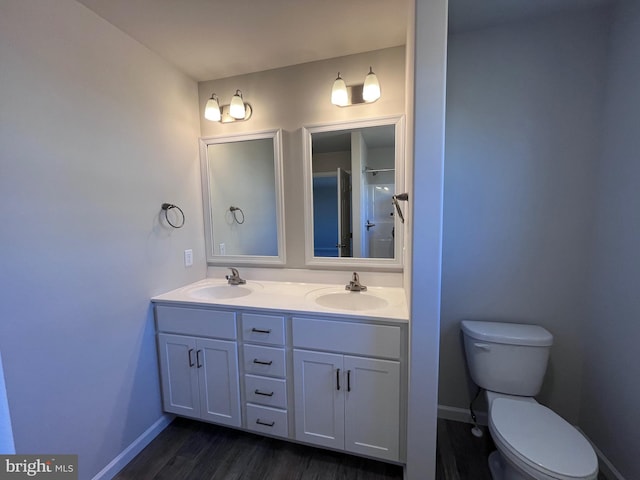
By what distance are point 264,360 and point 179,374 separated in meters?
0.62

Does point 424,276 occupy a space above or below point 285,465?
above

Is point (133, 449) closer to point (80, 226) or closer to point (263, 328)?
point (263, 328)

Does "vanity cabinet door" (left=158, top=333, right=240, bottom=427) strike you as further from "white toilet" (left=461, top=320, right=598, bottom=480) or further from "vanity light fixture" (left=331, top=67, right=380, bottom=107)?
"vanity light fixture" (left=331, top=67, right=380, bottom=107)

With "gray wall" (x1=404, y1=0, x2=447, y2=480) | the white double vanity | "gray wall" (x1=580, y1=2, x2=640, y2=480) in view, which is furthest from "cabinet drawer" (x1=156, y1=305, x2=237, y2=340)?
"gray wall" (x1=580, y1=2, x2=640, y2=480)

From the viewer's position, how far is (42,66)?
1.17 meters

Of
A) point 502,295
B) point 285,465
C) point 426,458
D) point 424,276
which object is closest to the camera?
point 424,276

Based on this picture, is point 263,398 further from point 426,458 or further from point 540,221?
point 540,221

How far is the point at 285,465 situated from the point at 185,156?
2079mm

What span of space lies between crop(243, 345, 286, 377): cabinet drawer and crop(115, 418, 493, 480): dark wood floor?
484 millimetres

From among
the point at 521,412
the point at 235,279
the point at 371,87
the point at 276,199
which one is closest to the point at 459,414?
the point at 521,412

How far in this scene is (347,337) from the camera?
1.38 metres

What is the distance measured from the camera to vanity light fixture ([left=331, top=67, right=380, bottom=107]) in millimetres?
1659

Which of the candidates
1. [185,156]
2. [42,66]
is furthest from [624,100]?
[42,66]

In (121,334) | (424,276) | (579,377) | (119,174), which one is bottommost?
(579,377)
